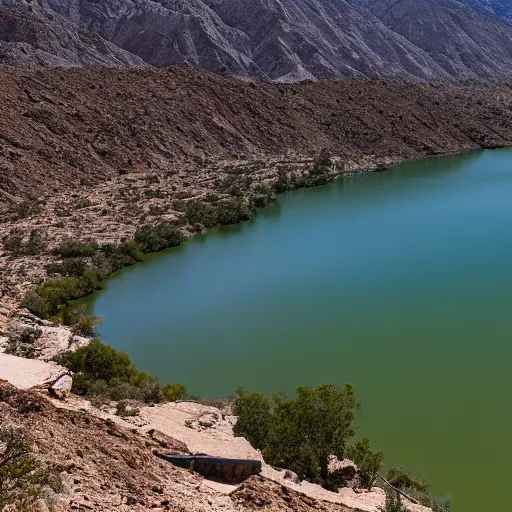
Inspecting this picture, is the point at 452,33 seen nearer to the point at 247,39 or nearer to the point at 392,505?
the point at 247,39

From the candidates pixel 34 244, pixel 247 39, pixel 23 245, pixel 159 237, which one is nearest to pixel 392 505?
pixel 34 244

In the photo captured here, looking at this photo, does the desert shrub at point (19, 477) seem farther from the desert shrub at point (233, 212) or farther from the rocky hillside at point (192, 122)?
the desert shrub at point (233, 212)

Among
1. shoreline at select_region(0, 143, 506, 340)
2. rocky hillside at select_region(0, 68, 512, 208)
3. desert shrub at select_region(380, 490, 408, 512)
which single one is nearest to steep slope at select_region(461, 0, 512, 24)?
rocky hillside at select_region(0, 68, 512, 208)

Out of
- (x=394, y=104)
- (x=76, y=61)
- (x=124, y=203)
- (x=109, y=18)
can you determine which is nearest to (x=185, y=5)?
(x=109, y=18)

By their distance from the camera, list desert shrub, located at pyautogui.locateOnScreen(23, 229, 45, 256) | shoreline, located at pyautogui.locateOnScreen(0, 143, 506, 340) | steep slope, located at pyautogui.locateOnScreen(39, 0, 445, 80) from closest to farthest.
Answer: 1. shoreline, located at pyautogui.locateOnScreen(0, 143, 506, 340)
2. desert shrub, located at pyautogui.locateOnScreen(23, 229, 45, 256)
3. steep slope, located at pyautogui.locateOnScreen(39, 0, 445, 80)

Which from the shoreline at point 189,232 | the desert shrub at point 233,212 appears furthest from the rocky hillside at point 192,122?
the desert shrub at point 233,212

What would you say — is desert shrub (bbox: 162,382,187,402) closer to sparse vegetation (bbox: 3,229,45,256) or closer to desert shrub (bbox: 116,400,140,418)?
desert shrub (bbox: 116,400,140,418)
